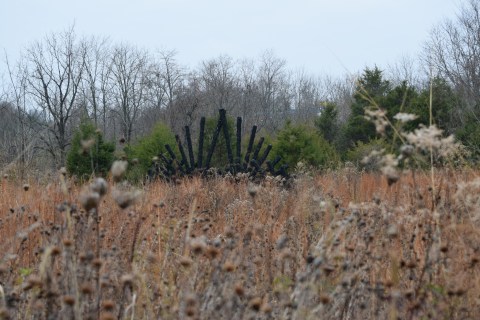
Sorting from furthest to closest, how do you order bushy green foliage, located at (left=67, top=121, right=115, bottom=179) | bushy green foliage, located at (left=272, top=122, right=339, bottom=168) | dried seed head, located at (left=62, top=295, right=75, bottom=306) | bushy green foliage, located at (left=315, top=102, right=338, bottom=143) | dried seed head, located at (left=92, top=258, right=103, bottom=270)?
bushy green foliage, located at (left=315, top=102, right=338, bottom=143) < bushy green foliage, located at (left=67, top=121, right=115, bottom=179) < bushy green foliage, located at (left=272, top=122, right=339, bottom=168) < dried seed head, located at (left=92, top=258, right=103, bottom=270) < dried seed head, located at (left=62, top=295, right=75, bottom=306)

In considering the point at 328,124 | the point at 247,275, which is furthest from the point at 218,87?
the point at 247,275

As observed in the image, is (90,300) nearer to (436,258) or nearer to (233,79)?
(436,258)

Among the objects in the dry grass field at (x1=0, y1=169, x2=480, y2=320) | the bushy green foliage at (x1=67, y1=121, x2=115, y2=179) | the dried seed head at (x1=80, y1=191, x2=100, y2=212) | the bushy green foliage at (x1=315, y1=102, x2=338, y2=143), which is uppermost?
the bushy green foliage at (x1=315, y1=102, x2=338, y2=143)

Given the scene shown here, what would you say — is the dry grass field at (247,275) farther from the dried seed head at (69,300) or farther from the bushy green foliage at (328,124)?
the bushy green foliage at (328,124)

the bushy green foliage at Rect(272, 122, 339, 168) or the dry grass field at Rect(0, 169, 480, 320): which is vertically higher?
the bushy green foliage at Rect(272, 122, 339, 168)

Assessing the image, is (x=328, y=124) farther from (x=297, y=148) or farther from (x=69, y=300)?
(x=69, y=300)

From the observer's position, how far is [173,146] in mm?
16422

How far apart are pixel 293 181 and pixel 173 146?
724 cm

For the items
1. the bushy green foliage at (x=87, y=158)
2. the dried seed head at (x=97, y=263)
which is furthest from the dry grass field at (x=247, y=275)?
the bushy green foliage at (x=87, y=158)

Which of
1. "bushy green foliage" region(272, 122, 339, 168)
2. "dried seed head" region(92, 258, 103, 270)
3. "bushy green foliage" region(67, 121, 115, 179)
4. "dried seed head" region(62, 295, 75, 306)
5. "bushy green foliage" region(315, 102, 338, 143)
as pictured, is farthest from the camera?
"bushy green foliage" region(315, 102, 338, 143)

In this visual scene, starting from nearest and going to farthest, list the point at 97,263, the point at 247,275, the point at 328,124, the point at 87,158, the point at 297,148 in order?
the point at 97,263 → the point at 247,275 → the point at 297,148 → the point at 87,158 → the point at 328,124

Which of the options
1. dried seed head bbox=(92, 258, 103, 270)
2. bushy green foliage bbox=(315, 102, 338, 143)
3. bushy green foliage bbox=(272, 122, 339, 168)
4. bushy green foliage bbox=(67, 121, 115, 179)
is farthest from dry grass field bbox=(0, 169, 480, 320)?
bushy green foliage bbox=(315, 102, 338, 143)

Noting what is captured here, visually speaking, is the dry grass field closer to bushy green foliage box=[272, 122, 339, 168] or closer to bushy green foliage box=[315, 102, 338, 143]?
bushy green foliage box=[272, 122, 339, 168]

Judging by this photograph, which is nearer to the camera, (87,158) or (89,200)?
(89,200)
